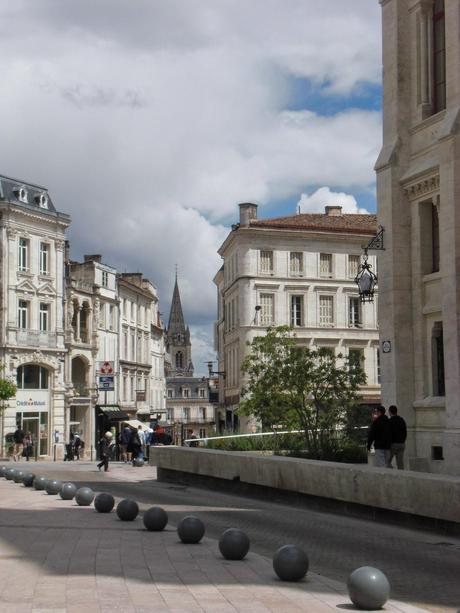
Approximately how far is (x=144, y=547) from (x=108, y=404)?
55.8 meters

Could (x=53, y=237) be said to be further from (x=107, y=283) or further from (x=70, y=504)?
(x=70, y=504)

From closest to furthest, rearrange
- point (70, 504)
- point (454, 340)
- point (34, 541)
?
point (34, 541) → point (70, 504) → point (454, 340)

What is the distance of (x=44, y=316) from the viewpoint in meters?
60.0

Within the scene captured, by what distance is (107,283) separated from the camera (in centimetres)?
7094

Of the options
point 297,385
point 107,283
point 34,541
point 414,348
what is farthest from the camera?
point 107,283

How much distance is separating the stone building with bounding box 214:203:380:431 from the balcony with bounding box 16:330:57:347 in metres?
12.5

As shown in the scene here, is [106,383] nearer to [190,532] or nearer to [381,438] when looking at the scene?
[381,438]

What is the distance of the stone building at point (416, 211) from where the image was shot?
2139 centimetres

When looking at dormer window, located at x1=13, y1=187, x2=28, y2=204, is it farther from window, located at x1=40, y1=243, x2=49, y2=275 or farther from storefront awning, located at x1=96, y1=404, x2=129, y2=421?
storefront awning, located at x1=96, y1=404, x2=129, y2=421

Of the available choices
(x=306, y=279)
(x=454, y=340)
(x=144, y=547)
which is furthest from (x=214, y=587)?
(x=306, y=279)

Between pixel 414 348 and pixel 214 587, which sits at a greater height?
pixel 414 348

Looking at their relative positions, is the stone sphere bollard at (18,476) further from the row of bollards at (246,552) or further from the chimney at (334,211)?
the chimney at (334,211)

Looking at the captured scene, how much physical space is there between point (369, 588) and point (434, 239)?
51.0 feet

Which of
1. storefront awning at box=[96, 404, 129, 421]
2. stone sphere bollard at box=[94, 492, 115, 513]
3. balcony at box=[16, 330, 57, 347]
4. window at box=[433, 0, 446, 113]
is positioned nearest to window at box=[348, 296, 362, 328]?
storefront awning at box=[96, 404, 129, 421]
